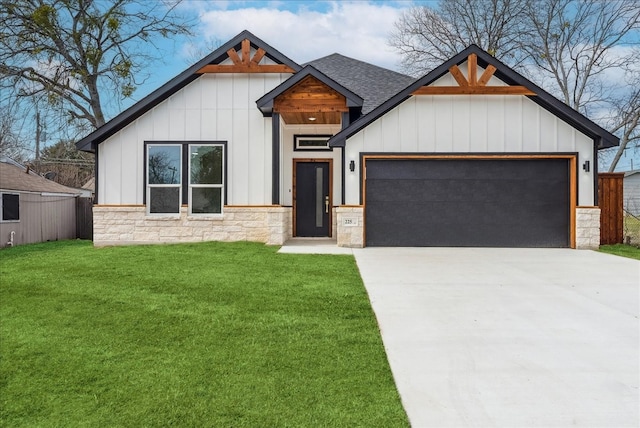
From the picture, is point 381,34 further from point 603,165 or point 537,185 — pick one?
point 537,185

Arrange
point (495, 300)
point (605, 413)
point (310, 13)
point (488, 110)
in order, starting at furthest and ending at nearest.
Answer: point (310, 13) → point (488, 110) → point (495, 300) → point (605, 413)

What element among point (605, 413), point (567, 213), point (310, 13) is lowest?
point (605, 413)

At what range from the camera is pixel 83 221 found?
1510 centimetres

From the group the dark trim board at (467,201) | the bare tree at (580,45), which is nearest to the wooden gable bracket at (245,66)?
the dark trim board at (467,201)

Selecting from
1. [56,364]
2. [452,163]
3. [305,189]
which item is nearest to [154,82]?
[305,189]

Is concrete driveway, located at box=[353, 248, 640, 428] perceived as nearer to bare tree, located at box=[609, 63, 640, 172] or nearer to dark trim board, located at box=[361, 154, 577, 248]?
dark trim board, located at box=[361, 154, 577, 248]

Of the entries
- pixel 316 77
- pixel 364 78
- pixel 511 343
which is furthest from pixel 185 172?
pixel 511 343

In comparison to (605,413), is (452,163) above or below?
above

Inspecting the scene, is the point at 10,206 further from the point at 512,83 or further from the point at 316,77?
the point at 512,83

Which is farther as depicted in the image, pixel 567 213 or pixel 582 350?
pixel 567 213

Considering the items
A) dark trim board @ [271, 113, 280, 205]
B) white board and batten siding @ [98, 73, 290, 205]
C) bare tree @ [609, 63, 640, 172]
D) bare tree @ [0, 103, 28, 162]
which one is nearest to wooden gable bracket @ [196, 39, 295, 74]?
white board and batten siding @ [98, 73, 290, 205]

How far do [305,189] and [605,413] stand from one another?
9.47m

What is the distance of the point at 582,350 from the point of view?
3.38 m

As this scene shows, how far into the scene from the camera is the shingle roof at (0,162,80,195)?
12.2 meters
